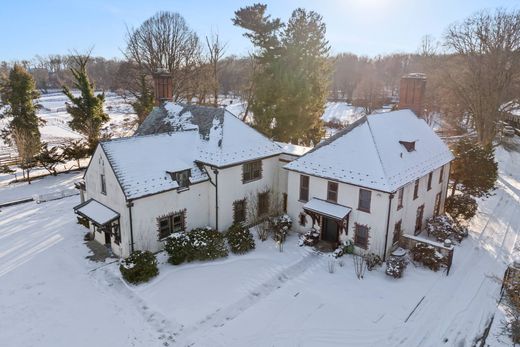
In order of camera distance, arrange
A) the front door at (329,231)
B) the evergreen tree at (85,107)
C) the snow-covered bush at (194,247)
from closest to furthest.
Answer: the snow-covered bush at (194,247) < the front door at (329,231) < the evergreen tree at (85,107)

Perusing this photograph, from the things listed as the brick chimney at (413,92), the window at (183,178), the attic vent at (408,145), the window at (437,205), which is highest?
the brick chimney at (413,92)

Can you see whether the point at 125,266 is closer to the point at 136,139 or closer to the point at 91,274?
the point at 91,274

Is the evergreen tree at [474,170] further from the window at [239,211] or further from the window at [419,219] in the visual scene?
the window at [239,211]

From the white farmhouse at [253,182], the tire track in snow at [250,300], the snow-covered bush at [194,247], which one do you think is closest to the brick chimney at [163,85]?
the white farmhouse at [253,182]

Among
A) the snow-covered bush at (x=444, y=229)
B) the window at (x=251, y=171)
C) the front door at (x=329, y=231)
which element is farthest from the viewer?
the window at (x=251, y=171)

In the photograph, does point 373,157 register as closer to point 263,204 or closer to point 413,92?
point 263,204

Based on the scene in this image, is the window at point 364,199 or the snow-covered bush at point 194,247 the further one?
the window at point 364,199

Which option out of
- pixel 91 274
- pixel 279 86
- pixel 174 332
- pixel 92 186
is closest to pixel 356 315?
pixel 174 332
